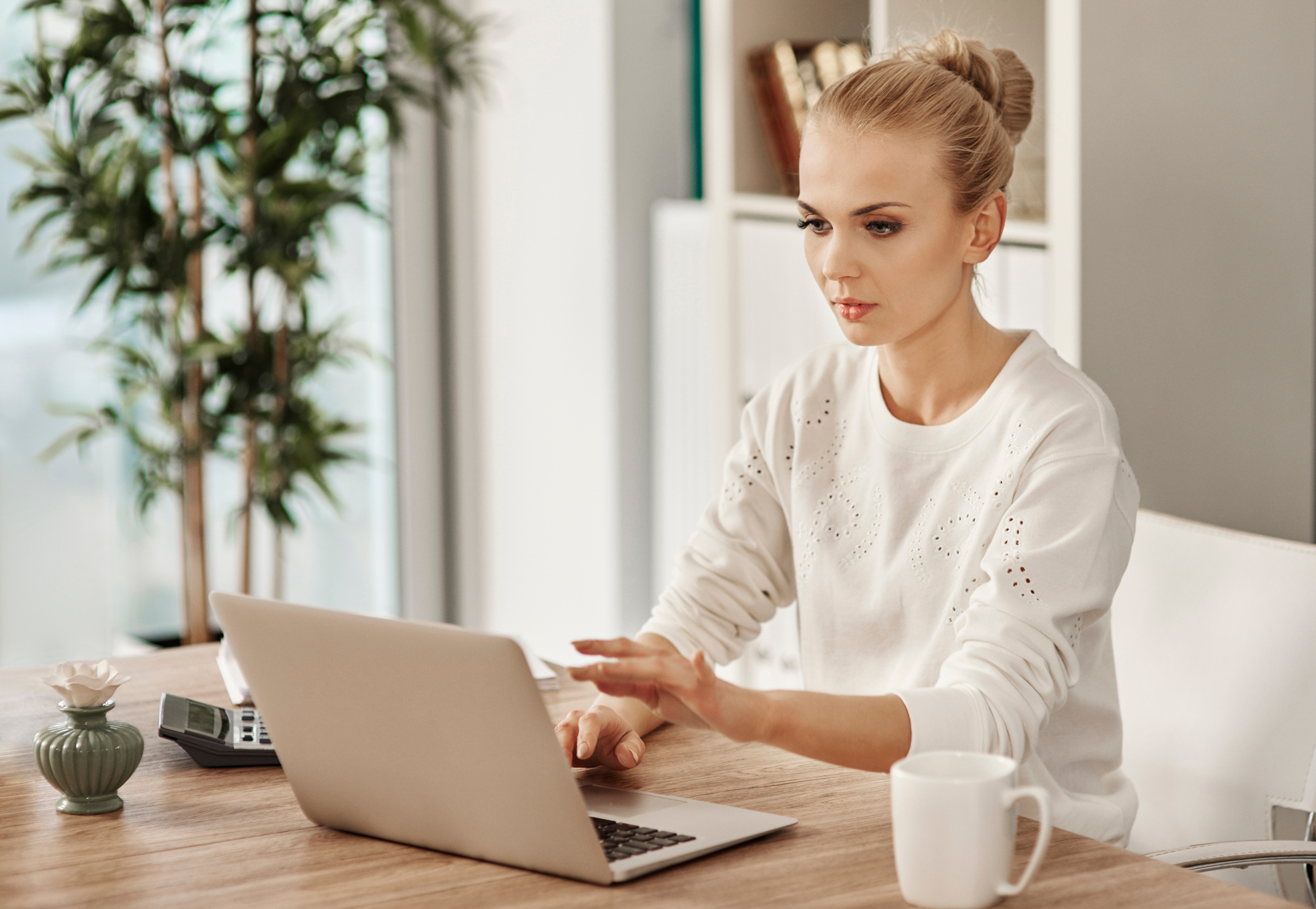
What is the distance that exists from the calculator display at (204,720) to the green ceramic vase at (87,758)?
0.35 ft

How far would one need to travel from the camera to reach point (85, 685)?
1.11 meters

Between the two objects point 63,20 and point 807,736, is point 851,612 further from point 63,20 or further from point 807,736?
point 63,20

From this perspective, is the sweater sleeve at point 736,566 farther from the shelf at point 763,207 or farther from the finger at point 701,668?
the shelf at point 763,207

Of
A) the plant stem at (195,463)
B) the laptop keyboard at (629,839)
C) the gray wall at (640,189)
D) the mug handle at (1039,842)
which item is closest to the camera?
the mug handle at (1039,842)

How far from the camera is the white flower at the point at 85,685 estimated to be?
1.11m

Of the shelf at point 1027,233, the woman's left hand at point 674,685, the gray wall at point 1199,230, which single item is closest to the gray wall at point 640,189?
the shelf at point 1027,233

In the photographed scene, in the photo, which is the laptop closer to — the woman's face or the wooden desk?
the wooden desk

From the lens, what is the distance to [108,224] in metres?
2.82

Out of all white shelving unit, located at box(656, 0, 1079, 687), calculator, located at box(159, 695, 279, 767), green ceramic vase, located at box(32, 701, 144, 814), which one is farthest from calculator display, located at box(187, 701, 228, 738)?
white shelving unit, located at box(656, 0, 1079, 687)

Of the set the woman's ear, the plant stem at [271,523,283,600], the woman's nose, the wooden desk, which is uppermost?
the woman's ear

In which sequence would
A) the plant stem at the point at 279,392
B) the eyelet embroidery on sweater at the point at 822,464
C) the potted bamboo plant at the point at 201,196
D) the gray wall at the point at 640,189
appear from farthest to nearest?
the gray wall at the point at 640,189 < the plant stem at the point at 279,392 < the potted bamboo plant at the point at 201,196 < the eyelet embroidery on sweater at the point at 822,464

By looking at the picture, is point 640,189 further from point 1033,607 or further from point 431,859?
point 431,859

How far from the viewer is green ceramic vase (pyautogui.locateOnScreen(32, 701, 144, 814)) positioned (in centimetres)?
109

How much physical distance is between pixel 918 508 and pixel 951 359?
0.51ft
